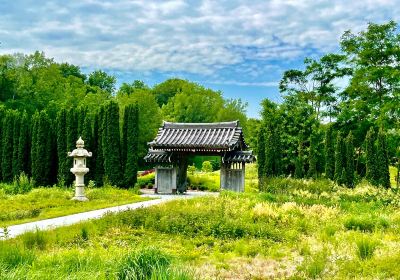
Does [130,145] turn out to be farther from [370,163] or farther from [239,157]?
[370,163]

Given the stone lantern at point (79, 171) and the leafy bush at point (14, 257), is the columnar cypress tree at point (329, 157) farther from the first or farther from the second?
the leafy bush at point (14, 257)

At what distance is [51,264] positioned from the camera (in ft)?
21.1

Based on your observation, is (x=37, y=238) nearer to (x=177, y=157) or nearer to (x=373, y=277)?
(x=373, y=277)

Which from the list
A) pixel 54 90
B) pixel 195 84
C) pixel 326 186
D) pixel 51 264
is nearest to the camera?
pixel 51 264

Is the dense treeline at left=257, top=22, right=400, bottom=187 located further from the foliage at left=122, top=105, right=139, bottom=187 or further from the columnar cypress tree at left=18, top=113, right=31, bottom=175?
the columnar cypress tree at left=18, top=113, right=31, bottom=175

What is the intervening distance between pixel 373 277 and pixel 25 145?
24211mm

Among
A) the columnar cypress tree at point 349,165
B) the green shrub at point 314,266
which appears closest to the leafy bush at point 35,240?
the green shrub at point 314,266

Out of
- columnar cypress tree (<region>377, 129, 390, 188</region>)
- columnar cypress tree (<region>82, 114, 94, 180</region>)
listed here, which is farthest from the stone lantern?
columnar cypress tree (<region>377, 129, 390, 188</region>)

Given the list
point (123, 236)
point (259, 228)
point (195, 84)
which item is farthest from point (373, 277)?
point (195, 84)

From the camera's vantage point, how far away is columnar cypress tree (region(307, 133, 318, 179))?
97.3 feet

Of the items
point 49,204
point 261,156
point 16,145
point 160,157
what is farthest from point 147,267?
point 16,145

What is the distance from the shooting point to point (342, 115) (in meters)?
33.4

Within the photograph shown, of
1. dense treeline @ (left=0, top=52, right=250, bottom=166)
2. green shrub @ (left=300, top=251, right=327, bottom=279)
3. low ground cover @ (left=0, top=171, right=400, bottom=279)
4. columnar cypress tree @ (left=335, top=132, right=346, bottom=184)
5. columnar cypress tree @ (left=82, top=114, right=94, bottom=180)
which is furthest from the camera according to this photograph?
dense treeline @ (left=0, top=52, right=250, bottom=166)

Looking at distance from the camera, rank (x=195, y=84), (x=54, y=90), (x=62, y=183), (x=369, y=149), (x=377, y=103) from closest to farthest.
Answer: (x=62, y=183)
(x=369, y=149)
(x=377, y=103)
(x=54, y=90)
(x=195, y=84)
